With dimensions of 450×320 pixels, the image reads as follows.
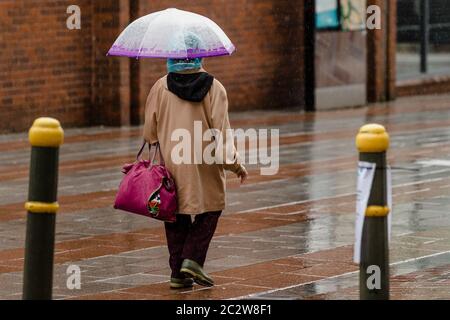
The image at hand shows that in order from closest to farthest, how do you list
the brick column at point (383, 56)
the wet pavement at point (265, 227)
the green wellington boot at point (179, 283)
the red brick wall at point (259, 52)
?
the green wellington boot at point (179, 283), the wet pavement at point (265, 227), the red brick wall at point (259, 52), the brick column at point (383, 56)

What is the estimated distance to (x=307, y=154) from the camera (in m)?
16.4

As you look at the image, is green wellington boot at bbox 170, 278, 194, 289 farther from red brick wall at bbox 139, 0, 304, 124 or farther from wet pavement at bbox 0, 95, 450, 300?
red brick wall at bbox 139, 0, 304, 124

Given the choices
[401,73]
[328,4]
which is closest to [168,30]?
[328,4]

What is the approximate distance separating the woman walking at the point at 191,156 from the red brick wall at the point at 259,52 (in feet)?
39.3

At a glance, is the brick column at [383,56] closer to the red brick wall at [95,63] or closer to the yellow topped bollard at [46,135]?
the red brick wall at [95,63]

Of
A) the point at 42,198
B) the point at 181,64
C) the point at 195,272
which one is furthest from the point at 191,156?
the point at 42,198

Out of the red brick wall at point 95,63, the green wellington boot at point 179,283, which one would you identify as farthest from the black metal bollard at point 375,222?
the red brick wall at point 95,63

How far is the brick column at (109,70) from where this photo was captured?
19.5 metres

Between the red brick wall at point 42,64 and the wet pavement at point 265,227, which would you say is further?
the red brick wall at point 42,64

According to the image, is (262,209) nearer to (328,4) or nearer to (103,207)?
(103,207)

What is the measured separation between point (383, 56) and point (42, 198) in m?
18.2

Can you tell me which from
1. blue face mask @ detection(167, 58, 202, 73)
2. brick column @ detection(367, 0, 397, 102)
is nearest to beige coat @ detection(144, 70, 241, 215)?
blue face mask @ detection(167, 58, 202, 73)

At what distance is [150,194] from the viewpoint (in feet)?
27.8
